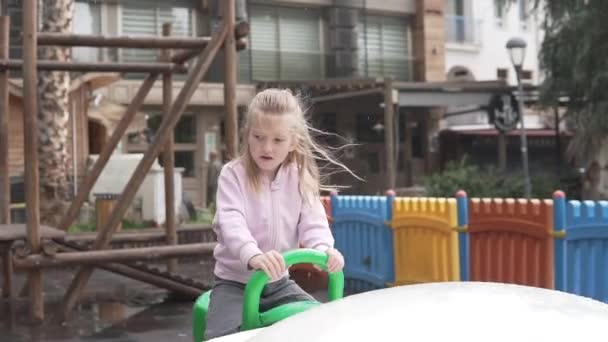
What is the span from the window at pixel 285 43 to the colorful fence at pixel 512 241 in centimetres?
1866

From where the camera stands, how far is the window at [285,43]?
25250 millimetres

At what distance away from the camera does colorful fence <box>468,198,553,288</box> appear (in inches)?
243

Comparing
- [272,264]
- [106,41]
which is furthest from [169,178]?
[272,264]

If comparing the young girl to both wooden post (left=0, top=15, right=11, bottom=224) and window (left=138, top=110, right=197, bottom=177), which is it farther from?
window (left=138, top=110, right=197, bottom=177)

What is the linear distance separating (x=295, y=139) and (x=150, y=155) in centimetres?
389

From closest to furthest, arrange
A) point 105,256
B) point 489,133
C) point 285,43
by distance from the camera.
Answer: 1. point 105,256
2. point 285,43
3. point 489,133

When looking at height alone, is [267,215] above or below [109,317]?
above

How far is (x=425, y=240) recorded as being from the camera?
748cm

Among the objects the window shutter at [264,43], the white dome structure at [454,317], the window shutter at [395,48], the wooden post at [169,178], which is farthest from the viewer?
the window shutter at [395,48]

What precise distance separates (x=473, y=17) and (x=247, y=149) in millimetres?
29615

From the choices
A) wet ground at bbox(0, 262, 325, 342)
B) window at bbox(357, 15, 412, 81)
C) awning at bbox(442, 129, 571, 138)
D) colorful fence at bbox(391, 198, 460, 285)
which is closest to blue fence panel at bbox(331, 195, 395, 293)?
colorful fence at bbox(391, 198, 460, 285)

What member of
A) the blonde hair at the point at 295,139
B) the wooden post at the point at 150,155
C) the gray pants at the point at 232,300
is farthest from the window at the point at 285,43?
the gray pants at the point at 232,300

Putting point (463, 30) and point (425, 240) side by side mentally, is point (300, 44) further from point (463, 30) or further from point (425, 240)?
point (425, 240)

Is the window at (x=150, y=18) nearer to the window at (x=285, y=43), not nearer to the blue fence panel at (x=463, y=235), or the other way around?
the window at (x=285, y=43)
